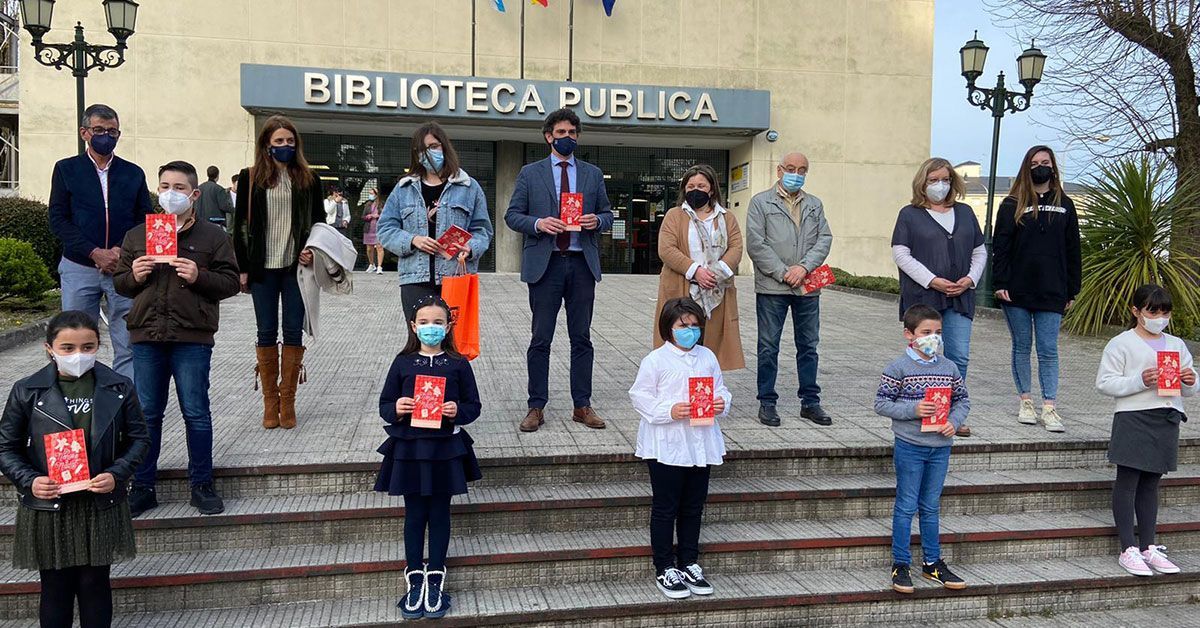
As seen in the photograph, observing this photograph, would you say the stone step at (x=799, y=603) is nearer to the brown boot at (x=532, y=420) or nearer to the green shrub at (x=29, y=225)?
the brown boot at (x=532, y=420)

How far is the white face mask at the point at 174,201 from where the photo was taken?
4.16 metres

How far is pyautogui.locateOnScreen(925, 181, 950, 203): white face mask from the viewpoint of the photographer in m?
5.50

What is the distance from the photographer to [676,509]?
13.5 ft

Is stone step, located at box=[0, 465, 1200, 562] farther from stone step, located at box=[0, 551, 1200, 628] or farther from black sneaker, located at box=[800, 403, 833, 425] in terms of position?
black sneaker, located at box=[800, 403, 833, 425]

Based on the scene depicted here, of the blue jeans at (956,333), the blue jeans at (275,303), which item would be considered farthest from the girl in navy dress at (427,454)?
the blue jeans at (956,333)

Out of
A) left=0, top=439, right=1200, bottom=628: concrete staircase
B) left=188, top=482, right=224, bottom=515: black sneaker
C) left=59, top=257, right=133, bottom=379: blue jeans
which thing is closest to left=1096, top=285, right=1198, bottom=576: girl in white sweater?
left=0, top=439, right=1200, bottom=628: concrete staircase

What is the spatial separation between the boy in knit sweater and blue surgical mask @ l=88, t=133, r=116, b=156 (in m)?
4.55

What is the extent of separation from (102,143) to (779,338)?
14.8 ft

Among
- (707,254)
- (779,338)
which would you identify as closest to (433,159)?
(707,254)

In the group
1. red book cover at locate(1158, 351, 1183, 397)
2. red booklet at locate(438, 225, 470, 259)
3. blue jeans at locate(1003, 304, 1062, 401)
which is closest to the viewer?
red book cover at locate(1158, 351, 1183, 397)

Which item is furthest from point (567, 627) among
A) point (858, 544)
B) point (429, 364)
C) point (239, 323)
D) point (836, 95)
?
point (836, 95)

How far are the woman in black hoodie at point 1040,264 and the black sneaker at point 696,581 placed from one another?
3.19 metres

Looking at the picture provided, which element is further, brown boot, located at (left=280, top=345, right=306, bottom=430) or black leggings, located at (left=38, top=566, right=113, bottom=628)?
brown boot, located at (left=280, top=345, right=306, bottom=430)

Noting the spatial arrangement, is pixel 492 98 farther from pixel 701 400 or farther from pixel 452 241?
pixel 701 400
